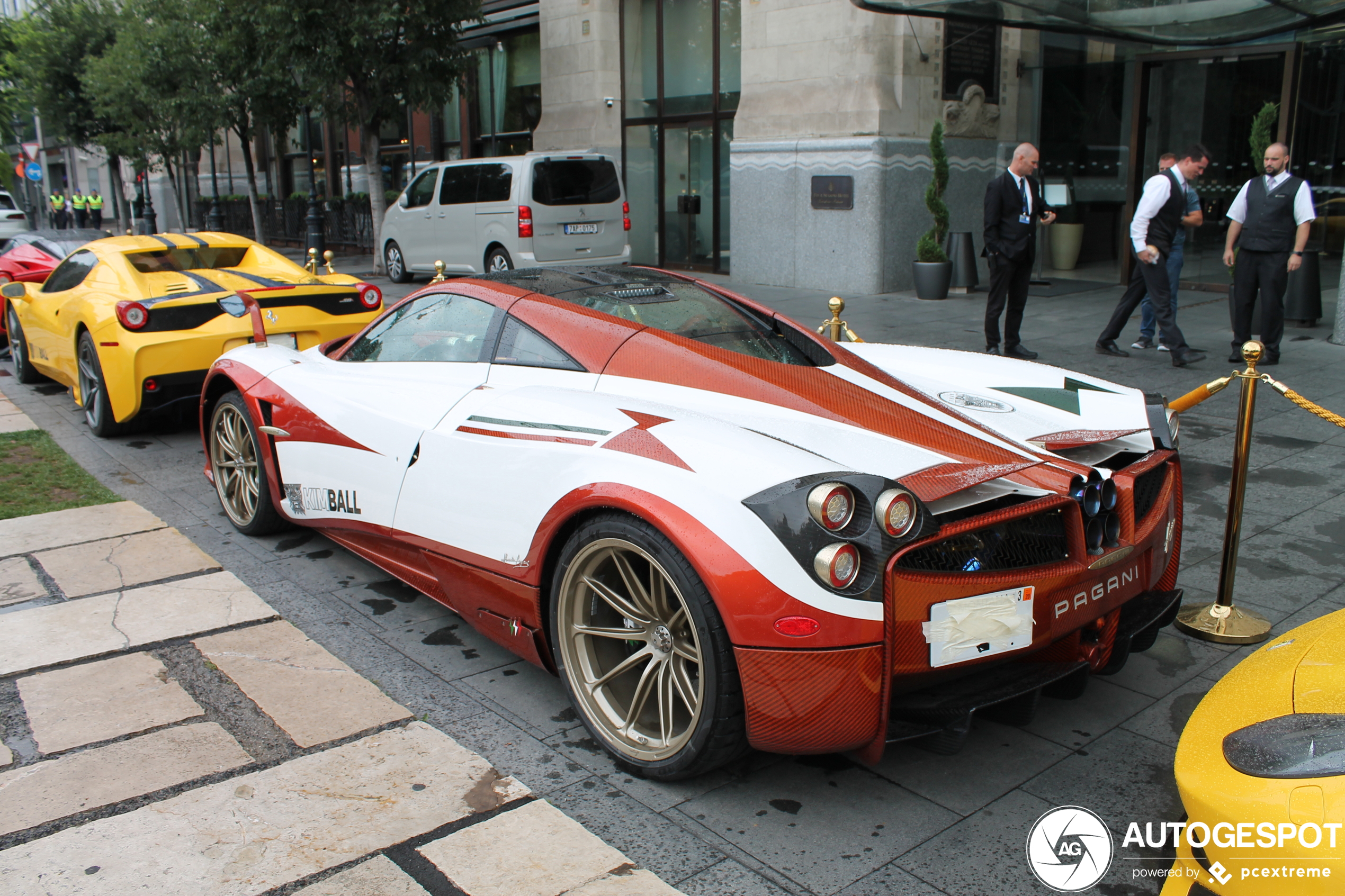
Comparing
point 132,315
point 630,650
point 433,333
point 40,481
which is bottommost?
point 40,481

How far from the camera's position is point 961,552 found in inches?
111

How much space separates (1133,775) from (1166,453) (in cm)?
105

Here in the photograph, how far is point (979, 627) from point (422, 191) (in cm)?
1519

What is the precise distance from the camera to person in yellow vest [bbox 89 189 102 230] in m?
36.7

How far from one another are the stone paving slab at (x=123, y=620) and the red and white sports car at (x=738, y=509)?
57 cm

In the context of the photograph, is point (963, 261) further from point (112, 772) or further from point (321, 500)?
point (112, 772)

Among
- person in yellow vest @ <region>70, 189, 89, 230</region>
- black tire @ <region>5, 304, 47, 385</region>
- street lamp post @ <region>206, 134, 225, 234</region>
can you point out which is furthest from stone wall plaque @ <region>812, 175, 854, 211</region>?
person in yellow vest @ <region>70, 189, 89, 230</region>

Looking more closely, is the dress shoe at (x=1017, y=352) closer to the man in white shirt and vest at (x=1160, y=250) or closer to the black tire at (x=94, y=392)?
the man in white shirt and vest at (x=1160, y=250)

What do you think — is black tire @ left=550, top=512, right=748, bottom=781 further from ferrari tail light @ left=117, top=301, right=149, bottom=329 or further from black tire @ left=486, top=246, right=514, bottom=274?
black tire @ left=486, top=246, right=514, bottom=274

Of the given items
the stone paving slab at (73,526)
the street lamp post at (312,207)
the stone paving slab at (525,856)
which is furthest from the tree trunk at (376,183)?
the stone paving slab at (525,856)

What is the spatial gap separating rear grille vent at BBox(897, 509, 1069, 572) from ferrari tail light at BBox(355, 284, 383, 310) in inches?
212

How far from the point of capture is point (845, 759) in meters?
3.20

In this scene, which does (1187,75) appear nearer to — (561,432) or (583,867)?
(561,432)

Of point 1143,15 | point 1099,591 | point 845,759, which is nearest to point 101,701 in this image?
point 845,759
